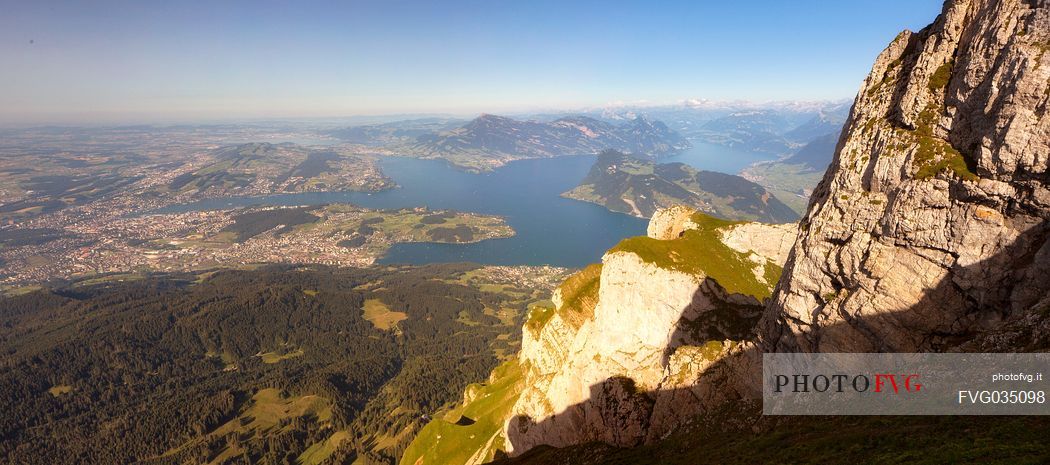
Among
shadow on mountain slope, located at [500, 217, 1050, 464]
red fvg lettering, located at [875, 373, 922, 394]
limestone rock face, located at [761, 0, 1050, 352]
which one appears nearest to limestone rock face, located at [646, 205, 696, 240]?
shadow on mountain slope, located at [500, 217, 1050, 464]

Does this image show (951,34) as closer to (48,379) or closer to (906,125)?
(906,125)

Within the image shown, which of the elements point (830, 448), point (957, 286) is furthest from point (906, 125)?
point (830, 448)

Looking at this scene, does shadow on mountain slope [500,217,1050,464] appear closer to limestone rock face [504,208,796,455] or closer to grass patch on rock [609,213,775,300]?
limestone rock face [504,208,796,455]

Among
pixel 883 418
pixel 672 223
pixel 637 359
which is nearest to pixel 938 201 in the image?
pixel 883 418

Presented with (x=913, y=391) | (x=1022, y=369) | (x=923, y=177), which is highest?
(x=923, y=177)

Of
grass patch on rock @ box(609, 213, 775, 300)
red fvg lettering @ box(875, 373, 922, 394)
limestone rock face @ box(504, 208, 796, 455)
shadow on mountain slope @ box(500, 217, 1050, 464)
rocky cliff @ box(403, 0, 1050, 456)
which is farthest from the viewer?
grass patch on rock @ box(609, 213, 775, 300)

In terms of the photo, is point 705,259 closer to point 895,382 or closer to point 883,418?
point 895,382
